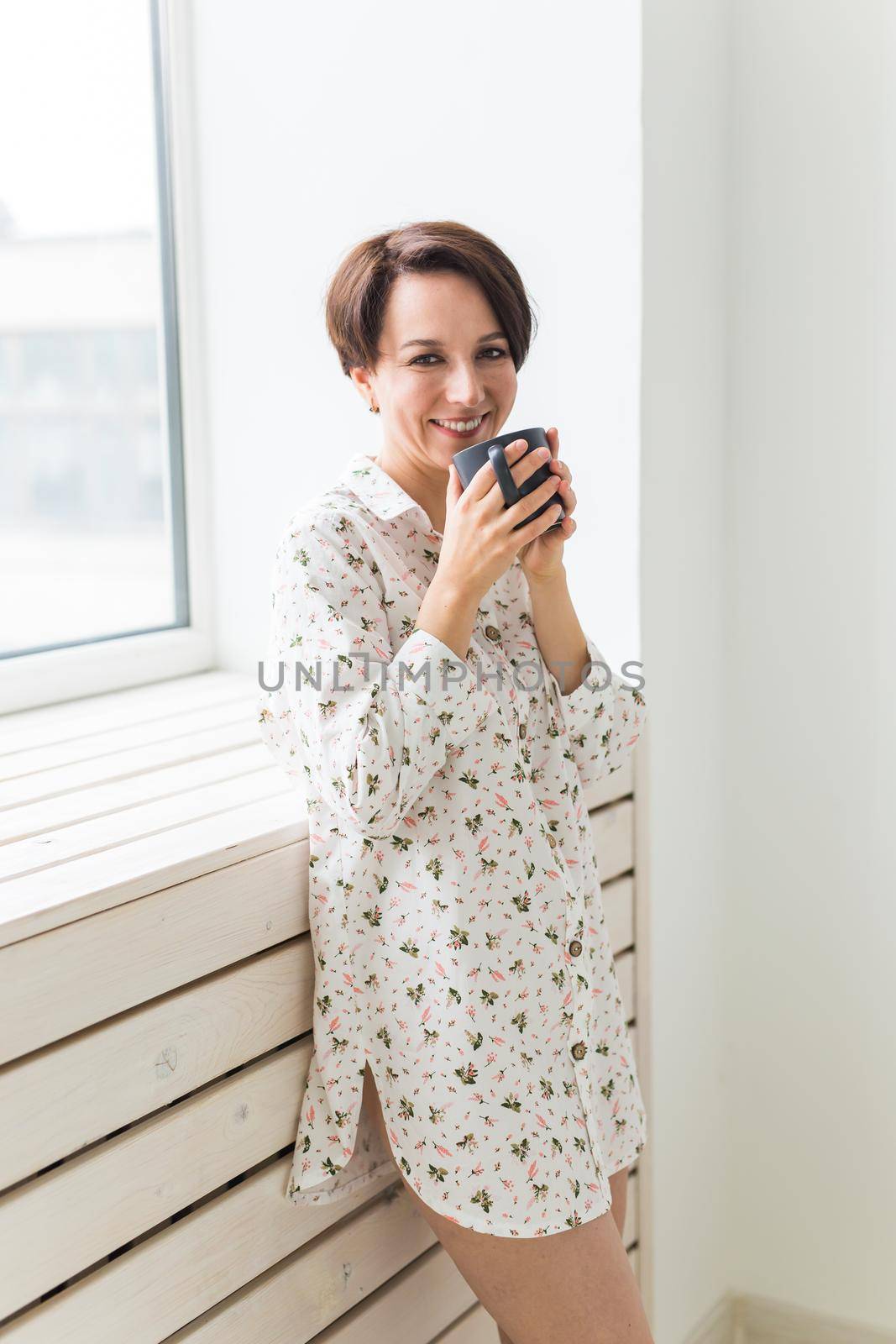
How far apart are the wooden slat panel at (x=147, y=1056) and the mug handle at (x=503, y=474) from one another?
46 cm

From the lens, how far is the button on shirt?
3.62 feet

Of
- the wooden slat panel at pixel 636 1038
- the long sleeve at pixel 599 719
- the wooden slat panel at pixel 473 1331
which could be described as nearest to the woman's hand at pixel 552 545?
the long sleeve at pixel 599 719

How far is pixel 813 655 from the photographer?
68.9 inches

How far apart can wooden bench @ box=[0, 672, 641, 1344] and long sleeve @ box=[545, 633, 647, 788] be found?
29 cm

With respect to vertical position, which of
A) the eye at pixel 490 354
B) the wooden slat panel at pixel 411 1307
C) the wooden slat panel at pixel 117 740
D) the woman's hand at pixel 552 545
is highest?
the eye at pixel 490 354

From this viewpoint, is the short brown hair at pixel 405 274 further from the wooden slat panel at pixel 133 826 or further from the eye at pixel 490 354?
the wooden slat panel at pixel 133 826

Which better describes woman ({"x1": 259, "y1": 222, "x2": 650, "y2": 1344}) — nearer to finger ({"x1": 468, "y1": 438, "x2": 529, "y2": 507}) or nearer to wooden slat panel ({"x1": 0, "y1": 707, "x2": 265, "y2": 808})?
finger ({"x1": 468, "y1": 438, "x2": 529, "y2": 507})

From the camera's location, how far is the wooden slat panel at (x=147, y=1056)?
965 mm

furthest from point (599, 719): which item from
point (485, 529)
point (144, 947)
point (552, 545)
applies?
point (144, 947)

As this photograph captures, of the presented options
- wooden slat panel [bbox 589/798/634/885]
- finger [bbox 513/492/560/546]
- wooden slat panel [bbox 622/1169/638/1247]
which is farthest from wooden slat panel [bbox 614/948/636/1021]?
finger [bbox 513/492/560/546]

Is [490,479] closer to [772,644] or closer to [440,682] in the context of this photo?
[440,682]

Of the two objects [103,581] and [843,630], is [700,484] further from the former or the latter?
[103,581]

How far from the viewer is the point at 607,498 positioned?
158 centimetres

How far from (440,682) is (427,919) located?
23 cm
